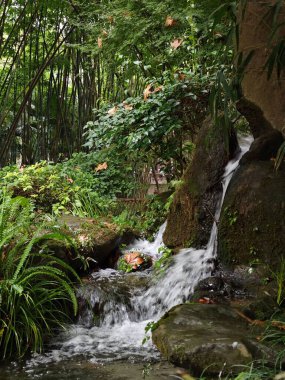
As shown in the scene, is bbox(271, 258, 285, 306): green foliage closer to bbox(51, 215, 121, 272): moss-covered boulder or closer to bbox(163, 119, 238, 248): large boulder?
bbox(163, 119, 238, 248): large boulder

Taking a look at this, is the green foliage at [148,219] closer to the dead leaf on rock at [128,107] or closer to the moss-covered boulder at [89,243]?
the moss-covered boulder at [89,243]

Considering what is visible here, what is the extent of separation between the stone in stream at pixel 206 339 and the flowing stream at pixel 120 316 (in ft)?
0.48

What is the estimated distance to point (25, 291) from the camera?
2871 millimetres

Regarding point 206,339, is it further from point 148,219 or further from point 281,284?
point 148,219

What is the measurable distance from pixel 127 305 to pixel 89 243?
33.4 inches

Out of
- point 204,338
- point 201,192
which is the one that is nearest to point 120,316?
point 204,338

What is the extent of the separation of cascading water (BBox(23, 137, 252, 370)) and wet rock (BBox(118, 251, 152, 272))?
145 mm

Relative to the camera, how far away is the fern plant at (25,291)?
106 inches

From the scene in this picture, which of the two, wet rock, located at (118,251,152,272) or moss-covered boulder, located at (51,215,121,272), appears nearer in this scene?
moss-covered boulder, located at (51,215,121,272)

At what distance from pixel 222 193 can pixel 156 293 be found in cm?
105

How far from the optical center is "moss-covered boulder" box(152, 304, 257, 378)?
80.6 inches

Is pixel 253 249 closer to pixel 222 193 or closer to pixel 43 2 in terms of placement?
pixel 222 193

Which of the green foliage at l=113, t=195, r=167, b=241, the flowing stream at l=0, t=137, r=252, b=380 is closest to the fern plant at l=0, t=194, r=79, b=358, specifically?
the flowing stream at l=0, t=137, r=252, b=380

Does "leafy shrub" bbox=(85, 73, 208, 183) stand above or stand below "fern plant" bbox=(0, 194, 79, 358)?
above
